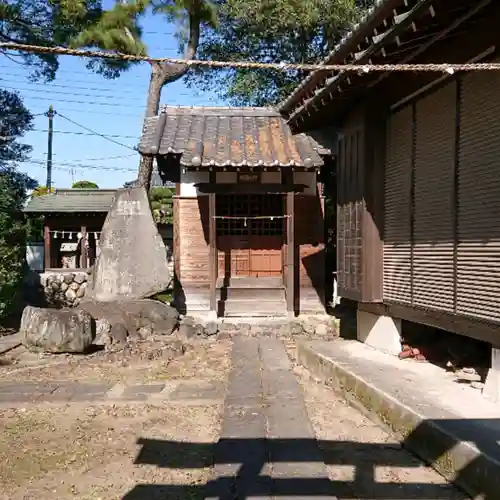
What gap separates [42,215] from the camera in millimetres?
20688

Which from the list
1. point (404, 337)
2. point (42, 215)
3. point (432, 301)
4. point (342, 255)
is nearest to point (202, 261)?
point (342, 255)

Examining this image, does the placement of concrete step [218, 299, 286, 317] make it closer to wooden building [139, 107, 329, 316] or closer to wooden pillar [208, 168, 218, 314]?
wooden building [139, 107, 329, 316]

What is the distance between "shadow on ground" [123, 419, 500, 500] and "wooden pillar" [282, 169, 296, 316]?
23.1 ft

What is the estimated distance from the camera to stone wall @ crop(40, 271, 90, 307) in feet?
60.8

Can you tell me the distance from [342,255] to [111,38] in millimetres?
11744

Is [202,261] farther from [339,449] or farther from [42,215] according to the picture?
[42,215]

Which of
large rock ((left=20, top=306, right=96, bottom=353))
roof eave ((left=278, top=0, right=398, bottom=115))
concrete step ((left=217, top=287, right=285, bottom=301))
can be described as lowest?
large rock ((left=20, top=306, right=96, bottom=353))

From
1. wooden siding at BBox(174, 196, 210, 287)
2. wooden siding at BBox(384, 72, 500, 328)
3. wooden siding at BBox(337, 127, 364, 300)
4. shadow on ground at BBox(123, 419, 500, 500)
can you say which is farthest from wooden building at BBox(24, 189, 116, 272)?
shadow on ground at BBox(123, 419, 500, 500)

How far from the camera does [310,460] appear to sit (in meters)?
4.49

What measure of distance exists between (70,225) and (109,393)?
1512cm

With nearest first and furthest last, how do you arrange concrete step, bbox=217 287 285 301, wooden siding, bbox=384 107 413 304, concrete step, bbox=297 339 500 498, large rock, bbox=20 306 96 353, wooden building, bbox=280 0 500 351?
concrete step, bbox=297 339 500 498 → wooden building, bbox=280 0 500 351 → wooden siding, bbox=384 107 413 304 → large rock, bbox=20 306 96 353 → concrete step, bbox=217 287 285 301

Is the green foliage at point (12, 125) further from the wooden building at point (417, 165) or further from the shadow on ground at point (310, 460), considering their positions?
the shadow on ground at point (310, 460)

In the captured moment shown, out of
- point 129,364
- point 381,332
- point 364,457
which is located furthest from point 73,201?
point 364,457

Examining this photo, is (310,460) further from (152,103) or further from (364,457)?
(152,103)
